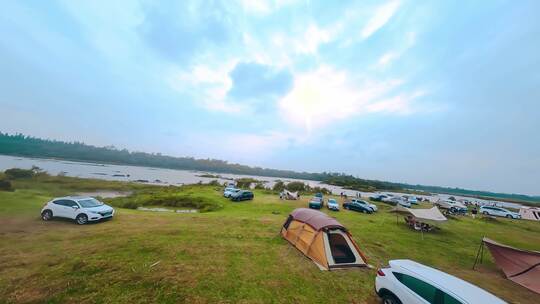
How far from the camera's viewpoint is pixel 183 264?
32.4 feet

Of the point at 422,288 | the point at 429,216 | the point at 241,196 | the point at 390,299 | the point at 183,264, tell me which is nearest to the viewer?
the point at 422,288

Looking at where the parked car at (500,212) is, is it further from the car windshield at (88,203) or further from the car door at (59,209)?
the car door at (59,209)

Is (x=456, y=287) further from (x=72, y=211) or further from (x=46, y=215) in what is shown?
(x=46, y=215)

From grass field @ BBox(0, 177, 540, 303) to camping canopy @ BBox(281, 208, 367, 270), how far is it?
48 centimetres

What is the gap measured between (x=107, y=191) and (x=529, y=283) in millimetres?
59022

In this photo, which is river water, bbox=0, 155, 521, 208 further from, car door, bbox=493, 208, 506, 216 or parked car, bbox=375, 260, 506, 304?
parked car, bbox=375, 260, 506, 304

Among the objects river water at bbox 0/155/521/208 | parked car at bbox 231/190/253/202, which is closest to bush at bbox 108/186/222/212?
parked car at bbox 231/190/253/202

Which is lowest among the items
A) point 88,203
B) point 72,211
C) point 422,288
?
point 72,211

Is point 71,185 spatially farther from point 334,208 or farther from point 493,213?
point 493,213

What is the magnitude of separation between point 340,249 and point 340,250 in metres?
0.06

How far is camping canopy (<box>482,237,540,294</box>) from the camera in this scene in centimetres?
1126

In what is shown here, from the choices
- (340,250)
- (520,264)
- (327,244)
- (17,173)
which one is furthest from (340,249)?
(17,173)

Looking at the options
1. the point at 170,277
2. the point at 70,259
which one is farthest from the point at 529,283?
the point at 70,259

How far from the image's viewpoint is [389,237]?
17672 millimetres
